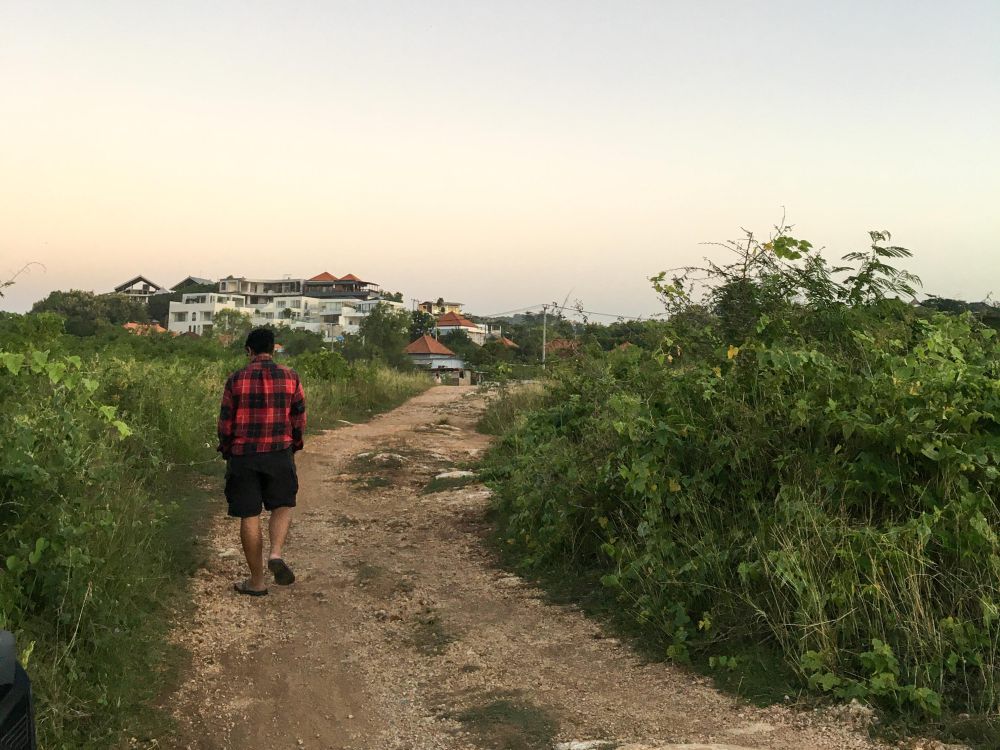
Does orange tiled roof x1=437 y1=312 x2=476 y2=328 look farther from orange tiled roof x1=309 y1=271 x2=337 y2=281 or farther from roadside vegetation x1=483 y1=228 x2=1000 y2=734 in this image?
roadside vegetation x1=483 y1=228 x2=1000 y2=734

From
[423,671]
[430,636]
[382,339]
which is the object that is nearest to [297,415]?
[430,636]

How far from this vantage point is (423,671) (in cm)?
477

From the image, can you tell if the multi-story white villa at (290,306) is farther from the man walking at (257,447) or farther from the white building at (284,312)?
the man walking at (257,447)

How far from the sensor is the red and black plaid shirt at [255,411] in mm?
5867

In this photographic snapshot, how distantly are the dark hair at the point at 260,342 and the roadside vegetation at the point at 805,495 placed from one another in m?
2.41

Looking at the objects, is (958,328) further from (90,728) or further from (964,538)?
(90,728)

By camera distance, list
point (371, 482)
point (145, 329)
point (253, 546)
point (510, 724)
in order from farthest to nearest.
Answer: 1. point (145, 329)
2. point (371, 482)
3. point (253, 546)
4. point (510, 724)

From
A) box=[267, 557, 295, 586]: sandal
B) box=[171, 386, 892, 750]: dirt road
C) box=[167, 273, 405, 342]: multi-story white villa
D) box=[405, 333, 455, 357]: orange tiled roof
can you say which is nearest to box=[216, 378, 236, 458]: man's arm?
box=[267, 557, 295, 586]: sandal

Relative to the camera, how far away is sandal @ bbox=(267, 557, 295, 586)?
6.03m

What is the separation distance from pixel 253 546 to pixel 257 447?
0.66 m

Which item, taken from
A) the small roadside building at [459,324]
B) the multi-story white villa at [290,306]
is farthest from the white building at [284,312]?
the small roadside building at [459,324]

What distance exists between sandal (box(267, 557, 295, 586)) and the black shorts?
0.39 meters

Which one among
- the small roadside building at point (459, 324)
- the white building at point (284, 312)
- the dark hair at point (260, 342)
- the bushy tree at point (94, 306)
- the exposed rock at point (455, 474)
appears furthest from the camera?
the small roadside building at point (459, 324)

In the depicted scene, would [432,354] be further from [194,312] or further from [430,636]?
[430,636]
